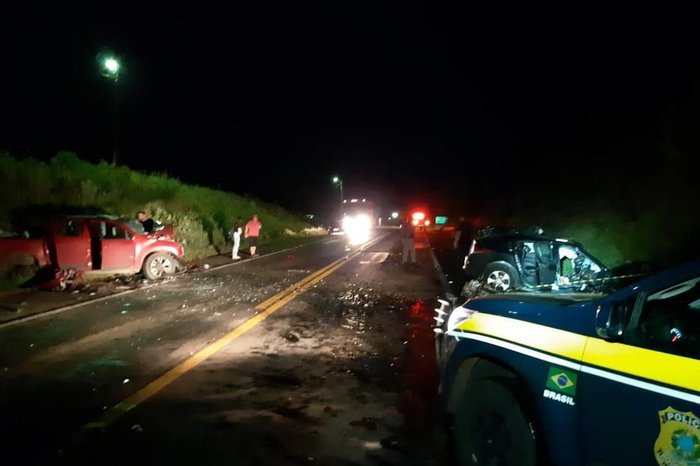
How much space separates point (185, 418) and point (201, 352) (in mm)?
2726

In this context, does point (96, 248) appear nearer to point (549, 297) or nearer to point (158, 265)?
point (158, 265)

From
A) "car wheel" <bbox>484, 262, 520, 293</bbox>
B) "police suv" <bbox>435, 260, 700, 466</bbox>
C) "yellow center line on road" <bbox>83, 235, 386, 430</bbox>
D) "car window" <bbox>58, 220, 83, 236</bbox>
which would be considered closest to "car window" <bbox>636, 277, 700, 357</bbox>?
"police suv" <bbox>435, 260, 700, 466</bbox>

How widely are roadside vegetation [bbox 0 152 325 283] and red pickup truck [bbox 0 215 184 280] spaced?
0.77 metres

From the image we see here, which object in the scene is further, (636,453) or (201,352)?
(201,352)

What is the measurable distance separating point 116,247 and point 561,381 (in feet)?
48.6

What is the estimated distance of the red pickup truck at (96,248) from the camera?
15289 mm

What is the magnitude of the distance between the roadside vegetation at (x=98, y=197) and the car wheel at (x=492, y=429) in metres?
13.8

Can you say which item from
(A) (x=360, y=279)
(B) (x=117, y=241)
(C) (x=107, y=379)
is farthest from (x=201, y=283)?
(C) (x=107, y=379)

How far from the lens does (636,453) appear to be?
3.15 m

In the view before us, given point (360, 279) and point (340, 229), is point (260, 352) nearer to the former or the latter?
point (360, 279)

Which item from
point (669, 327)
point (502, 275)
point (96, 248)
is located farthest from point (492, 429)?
point (96, 248)

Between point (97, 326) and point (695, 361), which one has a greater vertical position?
point (695, 361)

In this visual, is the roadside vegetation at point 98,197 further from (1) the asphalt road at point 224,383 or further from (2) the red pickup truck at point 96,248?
(1) the asphalt road at point 224,383

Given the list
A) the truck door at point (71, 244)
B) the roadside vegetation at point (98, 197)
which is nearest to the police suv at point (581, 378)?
the truck door at point (71, 244)
